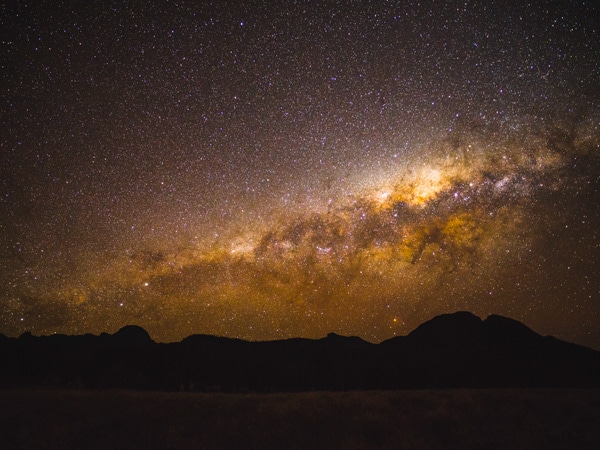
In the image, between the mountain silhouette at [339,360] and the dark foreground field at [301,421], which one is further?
the mountain silhouette at [339,360]

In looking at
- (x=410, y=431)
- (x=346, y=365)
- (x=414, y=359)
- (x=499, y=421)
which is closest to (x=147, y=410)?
(x=410, y=431)

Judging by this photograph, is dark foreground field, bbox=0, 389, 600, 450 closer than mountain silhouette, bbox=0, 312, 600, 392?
Yes

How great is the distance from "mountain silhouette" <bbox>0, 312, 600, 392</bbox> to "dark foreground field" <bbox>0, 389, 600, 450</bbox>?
2096 centimetres

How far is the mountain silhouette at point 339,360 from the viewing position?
3372cm

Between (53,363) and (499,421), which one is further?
(53,363)

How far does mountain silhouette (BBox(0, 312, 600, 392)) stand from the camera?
33.7 metres

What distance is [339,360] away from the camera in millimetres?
38094

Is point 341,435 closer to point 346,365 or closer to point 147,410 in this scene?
point 147,410

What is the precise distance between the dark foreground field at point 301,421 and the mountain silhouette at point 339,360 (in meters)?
21.0

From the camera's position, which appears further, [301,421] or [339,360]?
[339,360]

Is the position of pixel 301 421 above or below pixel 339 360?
above

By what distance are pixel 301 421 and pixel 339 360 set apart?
30.3m

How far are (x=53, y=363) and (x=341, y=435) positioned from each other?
42.1 meters

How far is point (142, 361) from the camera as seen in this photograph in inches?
1444
